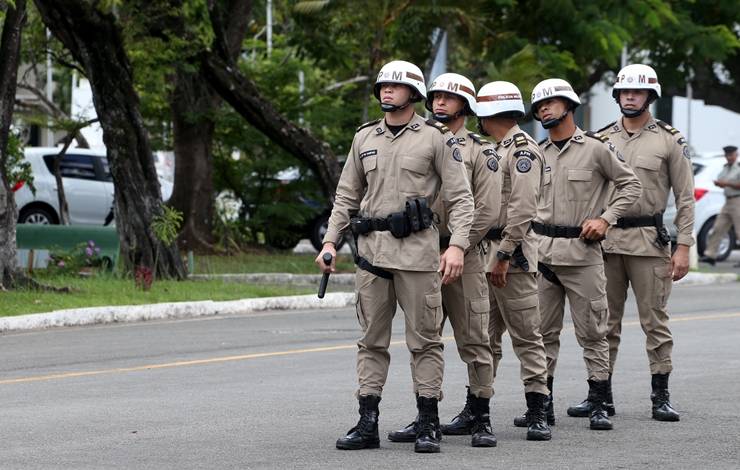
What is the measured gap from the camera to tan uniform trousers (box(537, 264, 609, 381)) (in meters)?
8.92

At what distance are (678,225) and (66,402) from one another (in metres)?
3.85

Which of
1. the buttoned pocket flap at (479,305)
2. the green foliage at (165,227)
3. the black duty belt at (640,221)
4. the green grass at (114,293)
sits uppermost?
the black duty belt at (640,221)

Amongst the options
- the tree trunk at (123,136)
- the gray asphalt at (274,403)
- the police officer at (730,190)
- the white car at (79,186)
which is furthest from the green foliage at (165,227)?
the police officer at (730,190)

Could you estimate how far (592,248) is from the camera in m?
8.95

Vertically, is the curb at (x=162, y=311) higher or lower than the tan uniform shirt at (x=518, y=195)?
lower

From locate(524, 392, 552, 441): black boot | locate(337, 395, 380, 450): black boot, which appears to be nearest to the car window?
locate(524, 392, 552, 441): black boot

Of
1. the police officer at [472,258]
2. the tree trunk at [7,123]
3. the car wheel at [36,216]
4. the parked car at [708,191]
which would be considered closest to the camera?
the police officer at [472,258]

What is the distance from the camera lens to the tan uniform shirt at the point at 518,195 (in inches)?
326

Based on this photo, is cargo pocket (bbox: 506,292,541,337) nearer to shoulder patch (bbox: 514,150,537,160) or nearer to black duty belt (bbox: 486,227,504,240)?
black duty belt (bbox: 486,227,504,240)

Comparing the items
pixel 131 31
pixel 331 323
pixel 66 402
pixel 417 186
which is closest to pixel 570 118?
pixel 417 186

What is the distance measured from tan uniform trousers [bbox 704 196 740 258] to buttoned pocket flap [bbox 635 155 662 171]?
15516mm

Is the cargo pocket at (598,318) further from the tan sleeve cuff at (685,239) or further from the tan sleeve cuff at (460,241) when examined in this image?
the tan sleeve cuff at (460,241)

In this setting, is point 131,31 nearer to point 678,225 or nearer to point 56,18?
point 56,18

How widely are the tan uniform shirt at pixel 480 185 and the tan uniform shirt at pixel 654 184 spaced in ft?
4.44
